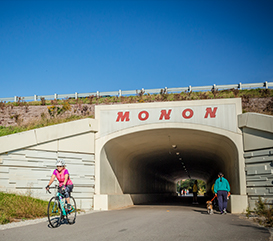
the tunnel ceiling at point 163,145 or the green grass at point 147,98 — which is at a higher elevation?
the green grass at point 147,98

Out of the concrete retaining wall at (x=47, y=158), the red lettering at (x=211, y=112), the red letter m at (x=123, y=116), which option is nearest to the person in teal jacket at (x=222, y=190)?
the red lettering at (x=211, y=112)

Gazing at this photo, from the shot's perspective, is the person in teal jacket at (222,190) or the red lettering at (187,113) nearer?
the person in teal jacket at (222,190)

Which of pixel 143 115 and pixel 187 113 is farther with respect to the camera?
pixel 143 115

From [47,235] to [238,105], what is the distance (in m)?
11.3

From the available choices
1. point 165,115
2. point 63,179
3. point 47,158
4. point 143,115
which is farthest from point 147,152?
point 63,179

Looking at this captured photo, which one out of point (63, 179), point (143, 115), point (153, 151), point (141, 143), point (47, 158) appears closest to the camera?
point (63, 179)

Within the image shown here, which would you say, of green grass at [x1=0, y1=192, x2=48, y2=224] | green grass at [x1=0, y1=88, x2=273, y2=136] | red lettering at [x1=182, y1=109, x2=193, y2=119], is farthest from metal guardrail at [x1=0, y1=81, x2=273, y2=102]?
green grass at [x1=0, y1=192, x2=48, y2=224]

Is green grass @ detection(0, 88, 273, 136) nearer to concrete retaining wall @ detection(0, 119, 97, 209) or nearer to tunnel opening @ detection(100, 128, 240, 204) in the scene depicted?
tunnel opening @ detection(100, 128, 240, 204)

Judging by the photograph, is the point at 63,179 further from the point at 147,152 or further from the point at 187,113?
the point at 147,152

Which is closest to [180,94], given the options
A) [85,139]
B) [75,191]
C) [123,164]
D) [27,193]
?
[123,164]

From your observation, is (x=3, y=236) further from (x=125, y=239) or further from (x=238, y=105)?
(x=238, y=105)

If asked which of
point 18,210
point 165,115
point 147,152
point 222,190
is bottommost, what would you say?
point 18,210

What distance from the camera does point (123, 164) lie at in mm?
20500

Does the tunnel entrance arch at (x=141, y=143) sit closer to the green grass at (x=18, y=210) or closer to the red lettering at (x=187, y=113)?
the red lettering at (x=187, y=113)
